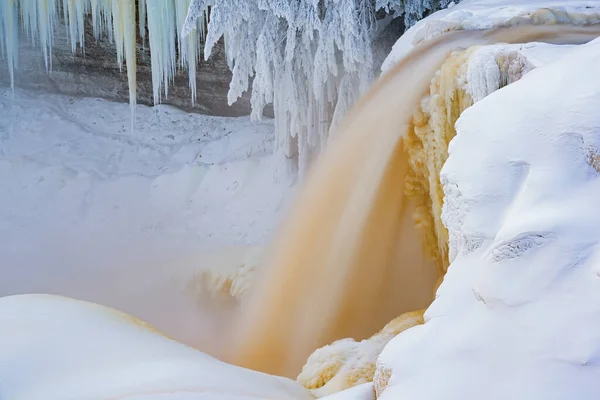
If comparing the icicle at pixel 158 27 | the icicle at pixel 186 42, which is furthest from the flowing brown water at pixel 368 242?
the icicle at pixel 158 27

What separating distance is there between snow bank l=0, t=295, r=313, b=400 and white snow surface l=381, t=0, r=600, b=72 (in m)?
2.52

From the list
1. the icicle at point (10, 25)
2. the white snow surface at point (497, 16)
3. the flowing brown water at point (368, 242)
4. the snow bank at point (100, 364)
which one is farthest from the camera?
the icicle at point (10, 25)

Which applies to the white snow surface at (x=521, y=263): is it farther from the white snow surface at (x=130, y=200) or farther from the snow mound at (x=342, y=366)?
the white snow surface at (x=130, y=200)

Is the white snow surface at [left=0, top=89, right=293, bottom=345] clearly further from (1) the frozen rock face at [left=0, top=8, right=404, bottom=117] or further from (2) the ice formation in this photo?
(2) the ice formation

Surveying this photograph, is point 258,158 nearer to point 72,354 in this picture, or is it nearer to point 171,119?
point 171,119

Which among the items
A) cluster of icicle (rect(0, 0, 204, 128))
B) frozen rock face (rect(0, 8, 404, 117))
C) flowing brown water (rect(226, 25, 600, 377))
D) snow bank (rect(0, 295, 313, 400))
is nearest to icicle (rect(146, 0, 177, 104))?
cluster of icicle (rect(0, 0, 204, 128))

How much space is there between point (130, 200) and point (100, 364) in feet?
18.0

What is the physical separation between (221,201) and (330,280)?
3.44m

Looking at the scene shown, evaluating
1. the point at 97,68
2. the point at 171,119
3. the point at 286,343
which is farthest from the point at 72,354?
the point at 97,68

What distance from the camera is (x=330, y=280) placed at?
156 inches

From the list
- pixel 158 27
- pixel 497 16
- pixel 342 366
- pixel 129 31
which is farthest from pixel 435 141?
pixel 129 31

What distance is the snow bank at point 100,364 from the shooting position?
2.00m

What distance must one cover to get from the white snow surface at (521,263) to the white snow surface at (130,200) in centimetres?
428

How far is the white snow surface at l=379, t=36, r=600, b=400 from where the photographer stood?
4.42 ft
